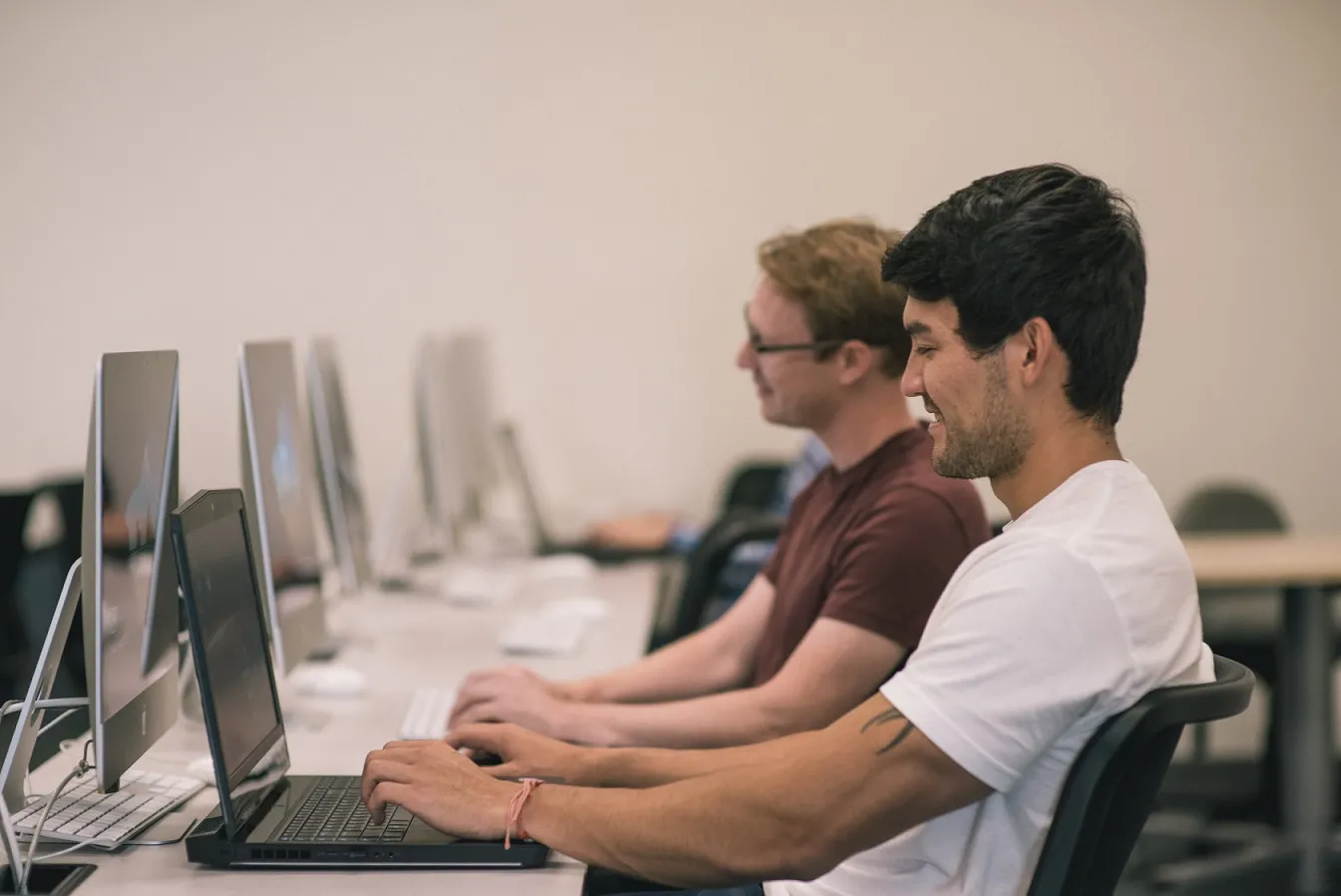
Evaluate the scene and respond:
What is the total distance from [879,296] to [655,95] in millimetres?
2471

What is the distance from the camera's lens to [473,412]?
12.0 ft

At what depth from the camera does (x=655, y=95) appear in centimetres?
437

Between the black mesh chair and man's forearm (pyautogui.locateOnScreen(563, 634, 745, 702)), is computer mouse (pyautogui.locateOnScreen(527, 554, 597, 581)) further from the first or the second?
the black mesh chair

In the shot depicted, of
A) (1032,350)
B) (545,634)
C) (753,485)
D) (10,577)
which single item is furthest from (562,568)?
(1032,350)

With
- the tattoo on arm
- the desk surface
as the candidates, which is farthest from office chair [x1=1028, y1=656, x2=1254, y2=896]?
the desk surface

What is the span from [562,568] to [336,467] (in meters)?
1.02

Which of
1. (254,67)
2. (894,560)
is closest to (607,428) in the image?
(254,67)

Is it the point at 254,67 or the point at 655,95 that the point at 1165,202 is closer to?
the point at 655,95

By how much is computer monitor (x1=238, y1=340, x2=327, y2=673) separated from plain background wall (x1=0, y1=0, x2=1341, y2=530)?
6.93ft

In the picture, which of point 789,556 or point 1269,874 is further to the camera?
point 1269,874

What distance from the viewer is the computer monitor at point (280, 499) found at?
6.47 ft

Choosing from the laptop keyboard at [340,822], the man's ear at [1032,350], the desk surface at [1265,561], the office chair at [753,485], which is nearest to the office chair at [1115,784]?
the man's ear at [1032,350]

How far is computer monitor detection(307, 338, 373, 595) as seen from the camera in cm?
255

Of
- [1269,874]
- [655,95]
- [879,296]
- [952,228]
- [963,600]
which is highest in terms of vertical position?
[655,95]
